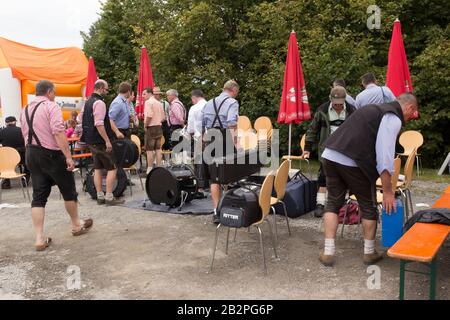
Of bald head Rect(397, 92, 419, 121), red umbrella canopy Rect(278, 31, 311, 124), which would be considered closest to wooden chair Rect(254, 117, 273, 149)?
red umbrella canopy Rect(278, 31, 311, 124)

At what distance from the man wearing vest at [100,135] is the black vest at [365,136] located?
3505 millimetres

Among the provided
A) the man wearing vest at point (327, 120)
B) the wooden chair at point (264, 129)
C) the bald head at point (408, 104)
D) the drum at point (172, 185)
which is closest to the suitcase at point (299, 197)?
the man wearing vest at point (327, 120)

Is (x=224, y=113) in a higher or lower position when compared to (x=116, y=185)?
higher

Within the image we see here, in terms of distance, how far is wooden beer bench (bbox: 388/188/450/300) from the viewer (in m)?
3.01

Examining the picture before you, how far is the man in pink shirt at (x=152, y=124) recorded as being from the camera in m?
7.98

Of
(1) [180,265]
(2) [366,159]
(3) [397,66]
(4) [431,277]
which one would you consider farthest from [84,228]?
(3) [397,66]

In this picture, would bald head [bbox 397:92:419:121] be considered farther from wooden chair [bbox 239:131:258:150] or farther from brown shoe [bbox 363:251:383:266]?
wooden chair [bbox 239:131:258:150]

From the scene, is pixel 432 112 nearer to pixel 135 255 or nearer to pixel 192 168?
pixel 192 168

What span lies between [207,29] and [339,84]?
268 inches

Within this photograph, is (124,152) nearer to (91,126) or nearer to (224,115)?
(91,126)

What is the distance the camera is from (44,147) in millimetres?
4695

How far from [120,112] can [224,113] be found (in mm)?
2187

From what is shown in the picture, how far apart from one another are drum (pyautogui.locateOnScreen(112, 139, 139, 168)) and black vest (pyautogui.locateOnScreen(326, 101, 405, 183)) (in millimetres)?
3783

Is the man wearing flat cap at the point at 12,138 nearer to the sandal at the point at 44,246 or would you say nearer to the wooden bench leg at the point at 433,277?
the sandal at the point at 44,246
